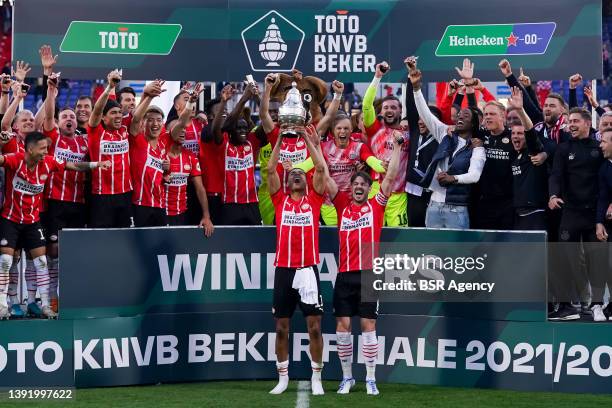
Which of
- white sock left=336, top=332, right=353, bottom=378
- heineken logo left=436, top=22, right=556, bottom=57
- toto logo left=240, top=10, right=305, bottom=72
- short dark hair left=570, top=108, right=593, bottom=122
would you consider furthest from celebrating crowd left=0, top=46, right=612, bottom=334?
white sock left=336, top=332, right=353, bottom=378

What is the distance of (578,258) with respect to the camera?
478 inches

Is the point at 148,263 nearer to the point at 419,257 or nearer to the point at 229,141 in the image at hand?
the point at 229,141

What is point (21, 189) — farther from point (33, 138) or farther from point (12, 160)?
point (33, 138)

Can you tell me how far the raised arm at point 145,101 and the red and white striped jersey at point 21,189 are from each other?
1.08 metres

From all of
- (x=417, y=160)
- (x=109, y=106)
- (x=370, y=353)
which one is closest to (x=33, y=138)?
(x=109, y=106)

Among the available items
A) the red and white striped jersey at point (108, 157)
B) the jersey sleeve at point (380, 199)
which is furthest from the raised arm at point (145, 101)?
the jersey sleeve at point (380, 199)

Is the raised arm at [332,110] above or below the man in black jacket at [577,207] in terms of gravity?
above

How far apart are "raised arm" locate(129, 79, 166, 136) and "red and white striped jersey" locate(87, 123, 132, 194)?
204mm

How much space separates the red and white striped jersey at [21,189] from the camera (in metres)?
11.9

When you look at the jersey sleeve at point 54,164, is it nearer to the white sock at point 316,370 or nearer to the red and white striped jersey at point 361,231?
the red and white striped jersey at point 361,231

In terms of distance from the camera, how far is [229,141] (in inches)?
518

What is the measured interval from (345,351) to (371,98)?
2.91 m

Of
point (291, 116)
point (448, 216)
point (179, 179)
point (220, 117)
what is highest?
point (220, 117)

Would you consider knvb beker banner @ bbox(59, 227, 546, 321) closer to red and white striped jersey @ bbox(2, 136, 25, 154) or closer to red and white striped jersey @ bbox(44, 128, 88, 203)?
red and white striped jersey @ bbox(44, 128, 88, 203)
